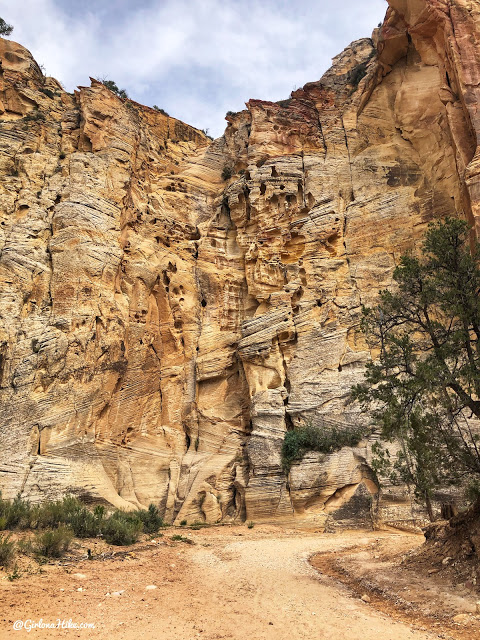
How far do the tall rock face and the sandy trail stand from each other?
7.73 meters

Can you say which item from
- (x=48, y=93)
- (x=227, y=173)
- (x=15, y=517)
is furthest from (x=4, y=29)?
(x=15, y=517)

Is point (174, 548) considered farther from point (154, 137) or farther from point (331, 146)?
point (154, 137)

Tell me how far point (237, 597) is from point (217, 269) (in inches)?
756

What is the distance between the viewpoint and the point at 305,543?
13164 mm

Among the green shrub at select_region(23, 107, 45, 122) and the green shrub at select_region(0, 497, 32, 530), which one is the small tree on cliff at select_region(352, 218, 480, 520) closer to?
the green shrub at select_region(0, 497, 32, 530)

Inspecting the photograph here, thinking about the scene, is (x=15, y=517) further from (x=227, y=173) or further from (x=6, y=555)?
(x=227, y=173)

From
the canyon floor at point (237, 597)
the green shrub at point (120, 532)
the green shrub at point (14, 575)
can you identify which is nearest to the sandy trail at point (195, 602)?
the canyon floor at point (237, 597)

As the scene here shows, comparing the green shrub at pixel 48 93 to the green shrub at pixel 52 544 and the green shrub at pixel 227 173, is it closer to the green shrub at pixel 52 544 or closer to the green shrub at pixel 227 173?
the green shrub at pixel 227 173

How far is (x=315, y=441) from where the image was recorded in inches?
699

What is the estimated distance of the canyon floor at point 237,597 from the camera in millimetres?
5781

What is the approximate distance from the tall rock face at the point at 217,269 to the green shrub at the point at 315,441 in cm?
38

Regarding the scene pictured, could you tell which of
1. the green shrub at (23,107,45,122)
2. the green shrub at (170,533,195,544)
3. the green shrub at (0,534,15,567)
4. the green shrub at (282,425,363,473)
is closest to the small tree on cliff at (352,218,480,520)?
the green shrub at (170,533,195,544)

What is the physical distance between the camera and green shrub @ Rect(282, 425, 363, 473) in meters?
17.5

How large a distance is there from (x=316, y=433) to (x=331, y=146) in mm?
Answer: 16688
